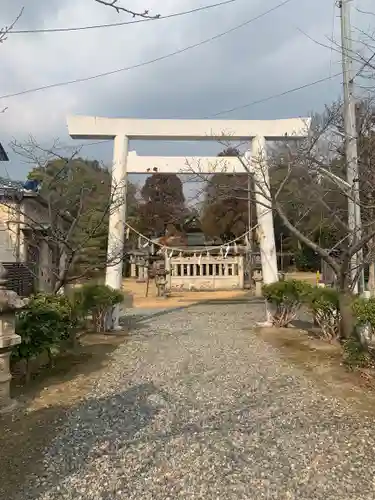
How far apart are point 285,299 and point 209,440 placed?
6107 millimetres

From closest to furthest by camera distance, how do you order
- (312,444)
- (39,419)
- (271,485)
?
(271,485) < (312,444) < (39,419)

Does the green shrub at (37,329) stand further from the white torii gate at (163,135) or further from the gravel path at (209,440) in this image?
the white torii gate at (163,135)

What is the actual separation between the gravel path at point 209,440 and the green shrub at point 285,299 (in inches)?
116

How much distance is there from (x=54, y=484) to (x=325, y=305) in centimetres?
545

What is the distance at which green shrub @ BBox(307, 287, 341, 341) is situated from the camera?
754cm

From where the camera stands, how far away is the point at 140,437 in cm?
380

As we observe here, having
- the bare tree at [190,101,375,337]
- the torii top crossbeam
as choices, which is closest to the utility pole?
the bare tree at [190,101,375,337]

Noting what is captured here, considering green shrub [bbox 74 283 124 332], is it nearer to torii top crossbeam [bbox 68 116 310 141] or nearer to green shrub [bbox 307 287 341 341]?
torii top crossbeam [bbox 68 116 310 141]

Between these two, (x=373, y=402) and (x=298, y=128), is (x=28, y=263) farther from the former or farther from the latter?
(x=373, y=402)

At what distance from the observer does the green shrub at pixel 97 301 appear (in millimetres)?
8703

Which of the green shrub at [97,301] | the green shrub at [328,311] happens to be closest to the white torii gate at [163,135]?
the green shrub at [97,301]

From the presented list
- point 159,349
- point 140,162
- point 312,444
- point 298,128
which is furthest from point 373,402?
point 140,162

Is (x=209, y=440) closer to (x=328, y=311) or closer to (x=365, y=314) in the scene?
(x=365, y=314)

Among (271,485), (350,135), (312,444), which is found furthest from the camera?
(350,135)
